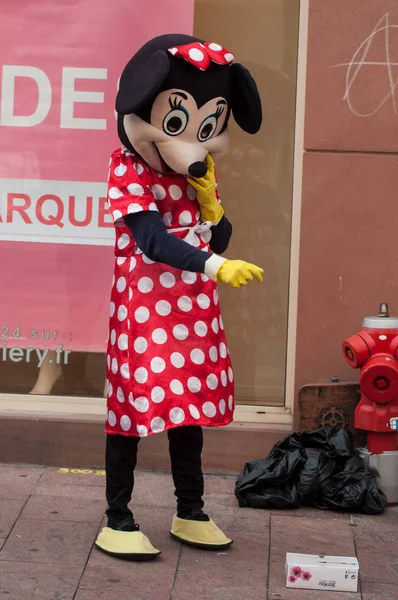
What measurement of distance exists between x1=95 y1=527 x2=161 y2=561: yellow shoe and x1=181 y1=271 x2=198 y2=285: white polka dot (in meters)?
1.14

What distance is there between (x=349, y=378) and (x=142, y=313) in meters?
1.92

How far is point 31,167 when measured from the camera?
6324 mm

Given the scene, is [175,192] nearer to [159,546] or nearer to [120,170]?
[120,170]

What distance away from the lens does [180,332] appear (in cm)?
462

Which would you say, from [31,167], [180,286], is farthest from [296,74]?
[180,286]

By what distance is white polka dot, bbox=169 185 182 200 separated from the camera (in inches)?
184

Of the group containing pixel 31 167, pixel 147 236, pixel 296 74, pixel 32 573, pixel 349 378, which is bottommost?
pixel 32 573

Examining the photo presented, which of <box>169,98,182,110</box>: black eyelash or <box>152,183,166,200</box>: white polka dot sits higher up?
<box>169,98,182,110</box>: black eyelash

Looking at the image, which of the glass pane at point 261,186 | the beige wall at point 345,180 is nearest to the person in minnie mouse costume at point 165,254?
the beige wall at point 345,180

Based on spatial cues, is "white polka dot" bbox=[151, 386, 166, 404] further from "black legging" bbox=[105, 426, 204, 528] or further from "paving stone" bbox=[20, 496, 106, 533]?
"paving stone" bbox=[20, 496, 106, 533]

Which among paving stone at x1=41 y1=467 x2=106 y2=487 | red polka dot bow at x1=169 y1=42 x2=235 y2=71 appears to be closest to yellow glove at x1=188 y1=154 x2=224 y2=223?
red polka dot bow at x1=169 y1=42 x2=235 y2=71

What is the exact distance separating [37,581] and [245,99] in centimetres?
224

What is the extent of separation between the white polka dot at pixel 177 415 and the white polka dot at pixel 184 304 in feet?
1.38

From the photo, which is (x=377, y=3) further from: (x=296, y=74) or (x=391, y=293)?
(x=391, y=293)
